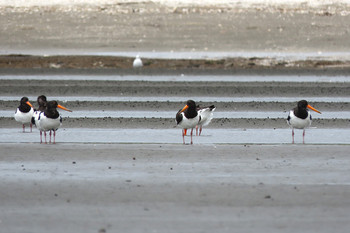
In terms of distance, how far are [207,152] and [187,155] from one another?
0.50 meters

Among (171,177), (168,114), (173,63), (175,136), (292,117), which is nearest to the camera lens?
(171,177)

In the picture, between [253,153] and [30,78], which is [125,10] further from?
[253,153]

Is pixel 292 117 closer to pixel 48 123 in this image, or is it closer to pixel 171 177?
pixel 48 123

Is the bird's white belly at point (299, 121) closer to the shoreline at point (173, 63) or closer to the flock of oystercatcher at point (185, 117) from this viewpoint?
the flock of oystercatcher at point (185, 117)

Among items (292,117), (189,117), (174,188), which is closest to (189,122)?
(189,117)

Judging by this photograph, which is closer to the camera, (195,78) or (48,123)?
(48,123)

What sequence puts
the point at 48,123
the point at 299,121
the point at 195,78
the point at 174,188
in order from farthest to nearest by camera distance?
the point at 195,78
the point at 299,121
the point at 48,123
the point at 174,188

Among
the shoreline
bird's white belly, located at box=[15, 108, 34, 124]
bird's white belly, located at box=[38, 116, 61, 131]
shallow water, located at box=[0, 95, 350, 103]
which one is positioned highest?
the shoreline

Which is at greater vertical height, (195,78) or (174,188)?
(195,78)

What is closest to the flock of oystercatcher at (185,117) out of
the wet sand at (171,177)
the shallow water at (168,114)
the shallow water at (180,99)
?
the wet sand at (171,177)

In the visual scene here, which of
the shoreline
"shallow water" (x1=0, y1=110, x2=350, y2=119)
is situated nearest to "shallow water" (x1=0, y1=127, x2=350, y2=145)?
"shallow water" (x1=0, y1=110, x2=350, y2=119)

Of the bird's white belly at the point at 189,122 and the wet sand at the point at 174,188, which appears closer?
the wet sand at the point at 174,188

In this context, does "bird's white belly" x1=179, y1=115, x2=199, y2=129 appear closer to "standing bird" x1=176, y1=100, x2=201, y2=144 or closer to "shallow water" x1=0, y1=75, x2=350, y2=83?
"standing bird" x1=176, y1=100, x2=201, y2=144

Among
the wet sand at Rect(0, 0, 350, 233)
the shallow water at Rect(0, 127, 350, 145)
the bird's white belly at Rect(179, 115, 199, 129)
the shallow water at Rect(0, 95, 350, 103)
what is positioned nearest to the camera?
the wet sand at Rect(0, 0, 350, 233)
